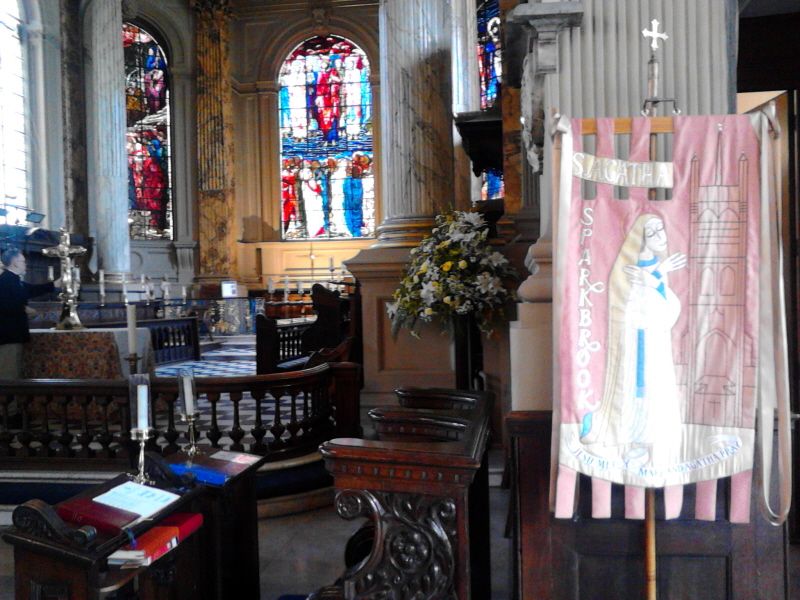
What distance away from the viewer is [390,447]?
6.73 ft

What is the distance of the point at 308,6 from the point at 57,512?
735 inches

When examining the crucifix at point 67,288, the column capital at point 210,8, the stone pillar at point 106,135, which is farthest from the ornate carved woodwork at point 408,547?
the column capital at point 210,8

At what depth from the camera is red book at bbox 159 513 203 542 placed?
2191 mm

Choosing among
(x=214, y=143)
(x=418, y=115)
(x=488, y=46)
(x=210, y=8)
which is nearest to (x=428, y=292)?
(x=418, y=115)

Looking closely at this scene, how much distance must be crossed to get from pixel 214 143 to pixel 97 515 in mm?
16504

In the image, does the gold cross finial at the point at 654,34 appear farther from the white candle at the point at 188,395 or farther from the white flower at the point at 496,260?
the white flower at the point at 496,260

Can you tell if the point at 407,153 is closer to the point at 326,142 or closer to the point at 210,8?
the point at 210,8

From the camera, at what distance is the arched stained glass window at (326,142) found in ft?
63.2

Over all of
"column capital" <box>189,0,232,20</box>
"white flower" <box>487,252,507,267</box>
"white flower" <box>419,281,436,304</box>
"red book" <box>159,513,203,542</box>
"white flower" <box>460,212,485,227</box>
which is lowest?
"red book" <box>159,513,203,542</box>

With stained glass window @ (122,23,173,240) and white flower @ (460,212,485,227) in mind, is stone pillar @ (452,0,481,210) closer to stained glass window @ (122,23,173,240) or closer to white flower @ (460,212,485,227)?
white flower @ (460,212,485,227)

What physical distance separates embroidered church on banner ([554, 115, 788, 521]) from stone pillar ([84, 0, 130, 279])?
1312 centimetres

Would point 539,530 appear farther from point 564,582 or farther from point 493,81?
point 493,81

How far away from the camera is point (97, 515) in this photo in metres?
2.02

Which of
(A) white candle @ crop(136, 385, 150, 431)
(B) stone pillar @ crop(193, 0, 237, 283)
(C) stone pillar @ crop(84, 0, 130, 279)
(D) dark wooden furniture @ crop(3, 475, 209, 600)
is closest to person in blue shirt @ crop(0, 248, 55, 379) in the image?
(A) white candle @ crop(136, 385, 150, 431)
